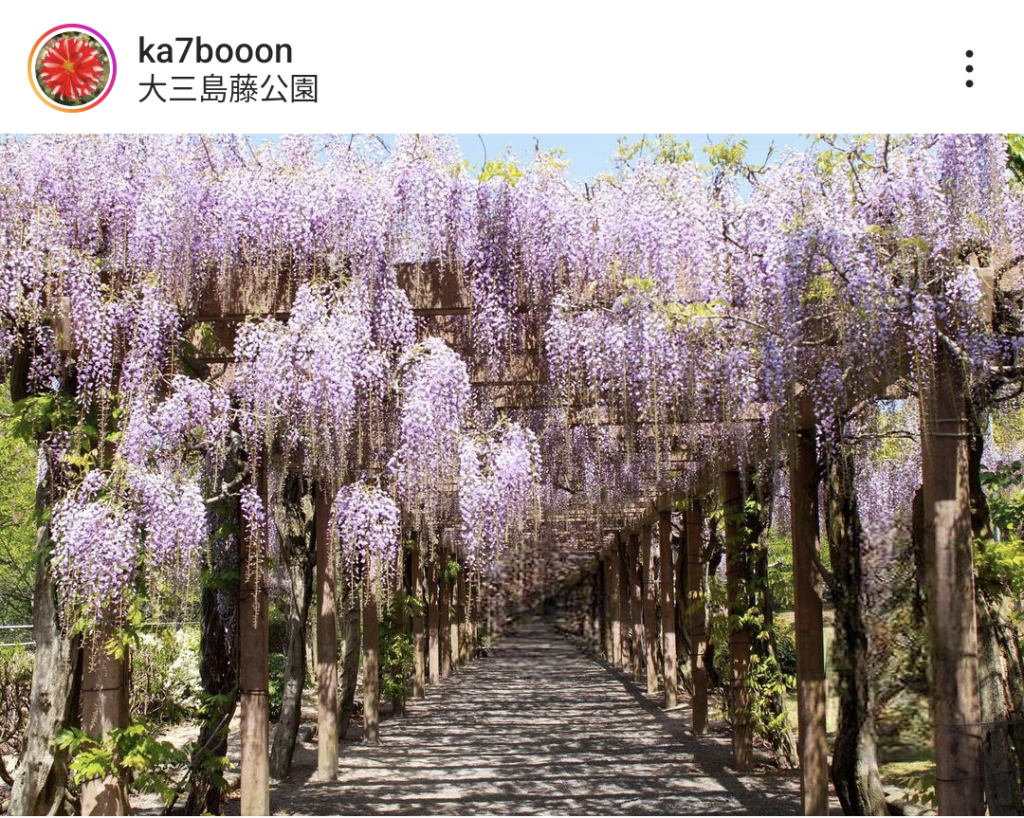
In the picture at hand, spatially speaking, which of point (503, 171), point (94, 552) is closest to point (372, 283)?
point (503, 171)

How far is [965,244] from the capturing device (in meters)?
4.81

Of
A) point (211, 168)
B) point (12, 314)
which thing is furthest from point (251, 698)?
point (211, 168)

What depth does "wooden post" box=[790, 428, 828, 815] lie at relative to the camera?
630 centimetres

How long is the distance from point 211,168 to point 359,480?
1875 millimetres

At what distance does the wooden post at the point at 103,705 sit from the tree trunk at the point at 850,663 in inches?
156

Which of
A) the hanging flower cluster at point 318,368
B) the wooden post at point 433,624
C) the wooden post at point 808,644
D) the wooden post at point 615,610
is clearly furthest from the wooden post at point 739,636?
the wooden post at point 615,610

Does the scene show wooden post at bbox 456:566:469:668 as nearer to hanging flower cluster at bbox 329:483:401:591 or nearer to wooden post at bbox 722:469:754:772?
wooden post at bbox 722:469:754:772

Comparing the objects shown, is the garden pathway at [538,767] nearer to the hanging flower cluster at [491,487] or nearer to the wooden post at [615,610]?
the hanging flower cluster at [491,487]

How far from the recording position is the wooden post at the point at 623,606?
1948 cm

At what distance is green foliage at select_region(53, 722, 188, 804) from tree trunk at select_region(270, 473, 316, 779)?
8.39 ft

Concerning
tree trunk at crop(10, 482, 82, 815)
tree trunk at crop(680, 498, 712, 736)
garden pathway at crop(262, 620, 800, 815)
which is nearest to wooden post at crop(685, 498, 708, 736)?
tree trunk at crop(680, 498, 712, 736)

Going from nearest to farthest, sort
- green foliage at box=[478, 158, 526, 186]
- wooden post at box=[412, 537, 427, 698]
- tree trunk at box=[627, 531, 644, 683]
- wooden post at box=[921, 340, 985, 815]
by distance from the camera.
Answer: wooden post at box=[921, 340, 985, 815]
green foliage at box=[478, 158, 526, 186]
wooden post at box=[412, 537, 427, 698]
tree trunk at box=[627, 531, 644, 683]

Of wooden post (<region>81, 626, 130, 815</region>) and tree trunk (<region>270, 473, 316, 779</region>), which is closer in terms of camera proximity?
wooden post (<region>81, 626, 130, 815</region>)
